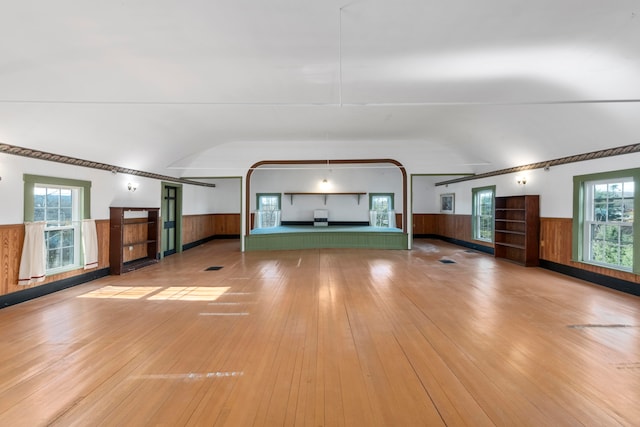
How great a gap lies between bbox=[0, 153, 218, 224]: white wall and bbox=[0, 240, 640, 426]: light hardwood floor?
148 cm

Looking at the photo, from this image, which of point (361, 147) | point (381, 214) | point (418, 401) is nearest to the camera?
point (418, 401)

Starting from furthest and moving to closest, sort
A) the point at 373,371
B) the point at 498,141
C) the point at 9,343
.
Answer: the point at 498,141 < the point at 9,343 < the point at 373,371

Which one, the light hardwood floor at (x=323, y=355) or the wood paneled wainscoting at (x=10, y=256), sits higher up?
the wood paneled wainscoting at (x=10, y=256)

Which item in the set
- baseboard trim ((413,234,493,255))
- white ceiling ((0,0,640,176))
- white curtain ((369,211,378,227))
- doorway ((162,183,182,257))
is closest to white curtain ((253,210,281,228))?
doorway ((162,183,182,257))

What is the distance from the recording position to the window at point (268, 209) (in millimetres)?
11414

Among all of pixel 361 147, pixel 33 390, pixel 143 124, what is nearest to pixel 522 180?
pixel 361 147

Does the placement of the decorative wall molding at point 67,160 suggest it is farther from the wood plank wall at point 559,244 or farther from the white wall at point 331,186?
the wood plank wall at point 559,244

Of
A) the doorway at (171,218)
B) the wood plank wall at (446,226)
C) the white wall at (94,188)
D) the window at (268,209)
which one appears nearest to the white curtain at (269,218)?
the window at (268,209)

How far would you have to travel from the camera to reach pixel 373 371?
250 centimetres

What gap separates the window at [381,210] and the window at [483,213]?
2895mm

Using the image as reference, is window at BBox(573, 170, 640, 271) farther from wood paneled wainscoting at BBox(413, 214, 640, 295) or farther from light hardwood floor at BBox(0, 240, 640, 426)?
light hardwood floor at BBox(0, 240, 640, 426)

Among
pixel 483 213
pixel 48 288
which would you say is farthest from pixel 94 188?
pixel 483 213

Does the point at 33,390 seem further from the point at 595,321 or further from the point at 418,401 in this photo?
the point at 595,321

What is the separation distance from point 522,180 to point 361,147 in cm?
424
